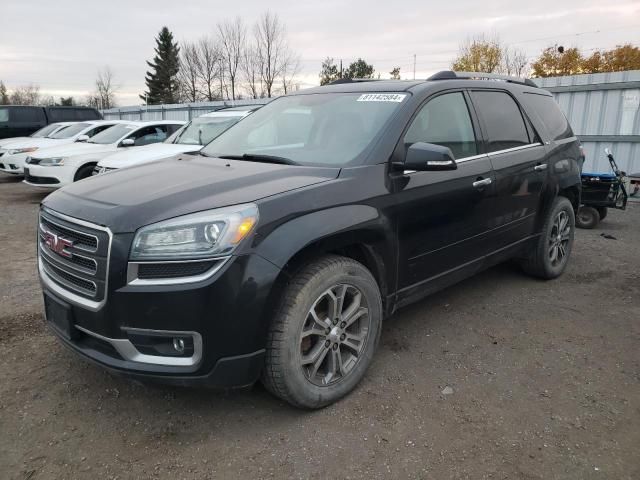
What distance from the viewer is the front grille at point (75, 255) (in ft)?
7.62

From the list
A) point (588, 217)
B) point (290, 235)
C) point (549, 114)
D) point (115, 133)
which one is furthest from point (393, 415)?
point (115, 133)

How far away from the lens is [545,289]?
4684 mm

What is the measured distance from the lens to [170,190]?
101 inches

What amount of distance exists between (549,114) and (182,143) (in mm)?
6165

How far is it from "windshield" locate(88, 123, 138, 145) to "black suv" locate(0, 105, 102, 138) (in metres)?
7.82

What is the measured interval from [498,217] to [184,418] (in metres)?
2.70

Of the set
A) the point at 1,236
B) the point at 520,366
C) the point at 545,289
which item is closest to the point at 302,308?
the point at 520,366

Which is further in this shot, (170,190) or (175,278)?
(170,190)

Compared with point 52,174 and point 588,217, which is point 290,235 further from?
point 52,174

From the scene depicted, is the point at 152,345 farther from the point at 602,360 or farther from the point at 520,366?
the point at 602,360

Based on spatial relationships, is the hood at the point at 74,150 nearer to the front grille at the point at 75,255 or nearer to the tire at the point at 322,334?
the front grille at the point at 75,255

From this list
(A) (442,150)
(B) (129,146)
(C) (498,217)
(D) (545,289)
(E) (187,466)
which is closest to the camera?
(E) (187,466)

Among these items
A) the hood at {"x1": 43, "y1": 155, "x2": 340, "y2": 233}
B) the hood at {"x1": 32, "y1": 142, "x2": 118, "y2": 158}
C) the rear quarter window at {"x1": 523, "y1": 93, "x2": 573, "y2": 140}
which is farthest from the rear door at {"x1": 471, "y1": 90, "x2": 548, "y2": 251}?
the hood at {"x1": 32, "y1": 142, "x2": 118, "y2": 158}

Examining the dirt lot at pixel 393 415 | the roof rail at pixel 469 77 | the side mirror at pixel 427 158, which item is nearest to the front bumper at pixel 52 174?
the dirt lot at pixel 393 415
